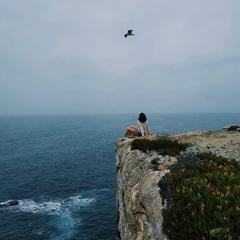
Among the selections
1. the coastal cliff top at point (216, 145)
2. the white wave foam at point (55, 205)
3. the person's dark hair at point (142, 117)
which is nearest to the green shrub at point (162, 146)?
the coastal cliff top at point (216, 145)

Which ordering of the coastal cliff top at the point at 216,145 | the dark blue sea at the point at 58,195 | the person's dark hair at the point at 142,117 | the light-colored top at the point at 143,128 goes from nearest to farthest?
the coastal cliff top at the point at 216,145
the person's dark hair at the point at 142,117
the light-colored top at the point at 143,128
the dark blue sea at the point at 58,195

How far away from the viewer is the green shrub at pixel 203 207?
23.7 ft

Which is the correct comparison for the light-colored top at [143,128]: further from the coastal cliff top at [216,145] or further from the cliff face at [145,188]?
the coastal cliff top at [216,145]

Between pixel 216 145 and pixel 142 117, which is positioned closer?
pixel 216 145

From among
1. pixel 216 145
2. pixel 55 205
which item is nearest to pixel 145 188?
pixel 216 145

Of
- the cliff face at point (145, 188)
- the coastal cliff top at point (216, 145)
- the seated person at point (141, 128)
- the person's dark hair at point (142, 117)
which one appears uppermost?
the person's dark hair at point (142, 117)

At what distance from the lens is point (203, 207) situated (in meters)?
8.03

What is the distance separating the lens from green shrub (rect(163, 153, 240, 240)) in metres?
7.22

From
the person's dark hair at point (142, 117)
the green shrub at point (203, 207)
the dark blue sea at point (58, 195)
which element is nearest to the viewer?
the green shrub at point (203, 207)

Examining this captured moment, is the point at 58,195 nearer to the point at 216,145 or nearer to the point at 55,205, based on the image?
the point at 55,205

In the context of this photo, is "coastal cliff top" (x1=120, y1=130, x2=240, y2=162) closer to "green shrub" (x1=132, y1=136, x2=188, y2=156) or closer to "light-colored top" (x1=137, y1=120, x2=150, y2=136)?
"green shrub" (x1=132, y1=136, x2=188, y2=156)

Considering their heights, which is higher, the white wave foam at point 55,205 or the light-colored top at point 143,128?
the light-colored top at point 143,128

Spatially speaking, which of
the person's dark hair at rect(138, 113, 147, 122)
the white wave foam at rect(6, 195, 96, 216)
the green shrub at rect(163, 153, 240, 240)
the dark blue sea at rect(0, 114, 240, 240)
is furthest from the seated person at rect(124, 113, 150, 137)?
the white wave foam at rect(6, 195, 96, 216)

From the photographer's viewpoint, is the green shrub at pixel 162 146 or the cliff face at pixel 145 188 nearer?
the cliff face at pixel 145 188
